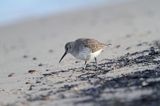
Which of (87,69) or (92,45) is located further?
(92,45)

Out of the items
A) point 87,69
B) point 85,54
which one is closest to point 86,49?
point 85,54

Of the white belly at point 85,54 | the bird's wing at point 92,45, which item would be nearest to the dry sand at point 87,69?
the white belly at point 85,54

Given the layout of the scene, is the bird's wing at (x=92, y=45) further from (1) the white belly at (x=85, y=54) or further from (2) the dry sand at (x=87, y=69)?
(2) the dry sand at (x=87, y=69)

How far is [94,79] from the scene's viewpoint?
11.3m

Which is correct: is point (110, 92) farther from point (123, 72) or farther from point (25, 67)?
point (25, 67)

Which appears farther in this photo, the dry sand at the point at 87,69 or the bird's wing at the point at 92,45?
the bird's wing at the point at 92,45

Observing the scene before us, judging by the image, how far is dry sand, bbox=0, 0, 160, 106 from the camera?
9.54 metres

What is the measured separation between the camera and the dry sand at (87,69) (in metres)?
9.54

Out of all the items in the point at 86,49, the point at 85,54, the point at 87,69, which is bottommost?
the point at 87,69

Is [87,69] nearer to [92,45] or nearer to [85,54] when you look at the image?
[85,54]

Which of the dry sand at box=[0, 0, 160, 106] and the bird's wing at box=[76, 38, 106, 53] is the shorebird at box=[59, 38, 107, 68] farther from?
the dry sand at box=[0, 0, 160, 106]

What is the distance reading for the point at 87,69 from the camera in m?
13.0

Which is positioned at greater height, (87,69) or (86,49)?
(86,49)

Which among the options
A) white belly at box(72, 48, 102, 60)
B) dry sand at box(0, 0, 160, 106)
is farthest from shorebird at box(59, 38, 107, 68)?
dry sand at box(0, 0, 160, 106)
